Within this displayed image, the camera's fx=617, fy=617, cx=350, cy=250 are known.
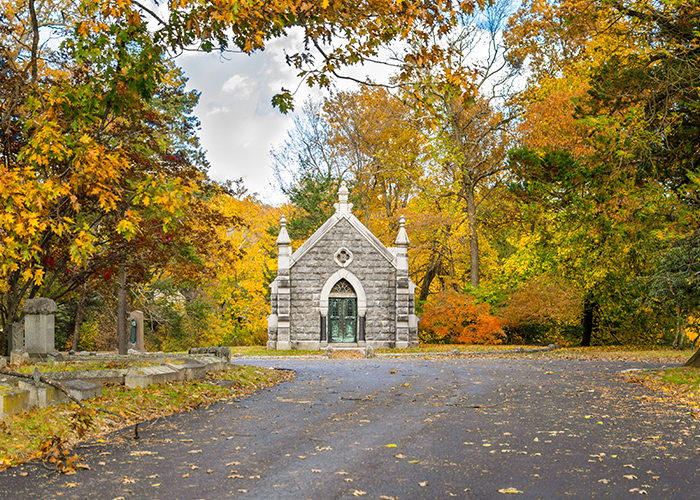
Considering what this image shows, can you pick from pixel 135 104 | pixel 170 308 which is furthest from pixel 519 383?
pixel 170 308

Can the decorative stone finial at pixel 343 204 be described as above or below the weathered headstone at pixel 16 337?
above

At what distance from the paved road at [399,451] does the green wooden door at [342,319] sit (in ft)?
52.9

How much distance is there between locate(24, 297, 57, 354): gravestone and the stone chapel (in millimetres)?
13384

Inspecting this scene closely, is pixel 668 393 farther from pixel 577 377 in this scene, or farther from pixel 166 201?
pixel 166 201

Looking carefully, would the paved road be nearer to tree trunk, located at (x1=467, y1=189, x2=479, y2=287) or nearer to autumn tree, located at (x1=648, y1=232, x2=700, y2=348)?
autumn tree, located at (x1=648, y1=232, x2=700, y2=348)

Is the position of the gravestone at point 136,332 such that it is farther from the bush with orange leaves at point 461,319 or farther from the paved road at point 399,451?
the paved road at point 399,451

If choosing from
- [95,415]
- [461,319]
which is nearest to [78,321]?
[461,319]

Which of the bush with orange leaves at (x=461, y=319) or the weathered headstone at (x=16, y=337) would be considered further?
the bush with orange leaves at (x=461, y=319)

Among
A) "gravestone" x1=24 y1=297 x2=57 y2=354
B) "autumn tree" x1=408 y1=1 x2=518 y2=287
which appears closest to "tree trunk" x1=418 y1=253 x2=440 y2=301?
"autumn tree" x1=408 y1=1 x2=518 y2=287

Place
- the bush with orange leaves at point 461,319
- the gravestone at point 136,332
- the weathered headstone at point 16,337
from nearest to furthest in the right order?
the weathered headstone at point 16,337 → the gravestone at point 136,332 → the bush with orange leaves at point 461,319

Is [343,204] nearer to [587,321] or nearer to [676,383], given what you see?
[587,321]

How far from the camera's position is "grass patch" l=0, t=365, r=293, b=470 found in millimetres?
5691

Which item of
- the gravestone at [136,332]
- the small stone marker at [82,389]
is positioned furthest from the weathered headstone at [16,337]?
the gravestone at [136,332]

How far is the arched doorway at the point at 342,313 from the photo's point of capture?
26.2m
